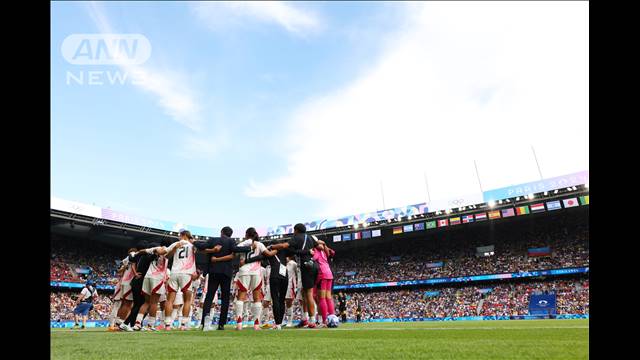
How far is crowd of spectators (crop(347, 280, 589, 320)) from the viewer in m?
30.3

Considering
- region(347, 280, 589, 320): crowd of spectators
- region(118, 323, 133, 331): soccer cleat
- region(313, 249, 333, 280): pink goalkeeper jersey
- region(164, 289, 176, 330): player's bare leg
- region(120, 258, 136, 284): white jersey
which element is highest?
region(120, 258, 136, 284): white jersey

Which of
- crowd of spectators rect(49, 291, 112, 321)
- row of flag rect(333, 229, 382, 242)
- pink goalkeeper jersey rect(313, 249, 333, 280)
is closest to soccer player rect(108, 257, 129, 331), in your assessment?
pink goalkeeper jersey rect(313, 249, 333, 280)

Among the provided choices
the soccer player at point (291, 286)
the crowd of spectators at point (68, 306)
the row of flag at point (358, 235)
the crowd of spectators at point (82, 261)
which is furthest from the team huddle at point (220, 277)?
the row of flag at point (358, 235)

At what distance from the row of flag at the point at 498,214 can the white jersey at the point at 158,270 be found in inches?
1245

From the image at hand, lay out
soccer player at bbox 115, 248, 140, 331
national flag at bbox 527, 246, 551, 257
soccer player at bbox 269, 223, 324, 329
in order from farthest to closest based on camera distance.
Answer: national flag at bbox 527, 246, 551, 257 < soccer player at bbox 115, 248, 140, 331 < soccer player at bbox 269, 223, 324, 329

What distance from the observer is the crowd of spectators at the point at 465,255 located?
3328 centimetres

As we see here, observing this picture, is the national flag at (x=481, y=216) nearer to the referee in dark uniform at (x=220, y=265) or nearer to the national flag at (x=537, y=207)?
the national flag at (x=537, y=207)

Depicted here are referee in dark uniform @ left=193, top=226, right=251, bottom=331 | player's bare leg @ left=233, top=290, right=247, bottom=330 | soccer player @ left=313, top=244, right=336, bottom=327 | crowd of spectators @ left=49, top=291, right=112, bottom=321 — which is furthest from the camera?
crowd of spectators @ left=49, top=291, right=112, bottom=321

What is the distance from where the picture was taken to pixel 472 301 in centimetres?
3375

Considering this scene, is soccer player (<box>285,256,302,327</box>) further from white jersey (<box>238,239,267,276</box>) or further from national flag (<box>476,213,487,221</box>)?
national flag (<box>476,213,487,221</box>)

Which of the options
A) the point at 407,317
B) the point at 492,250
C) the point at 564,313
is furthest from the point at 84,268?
the point at 564,313

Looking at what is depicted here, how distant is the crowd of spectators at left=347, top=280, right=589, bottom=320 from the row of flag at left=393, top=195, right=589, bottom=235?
605 centimetres

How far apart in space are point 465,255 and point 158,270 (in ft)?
114

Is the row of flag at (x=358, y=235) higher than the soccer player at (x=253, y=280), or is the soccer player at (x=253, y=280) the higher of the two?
the row of flag at (x=358, y=235)
